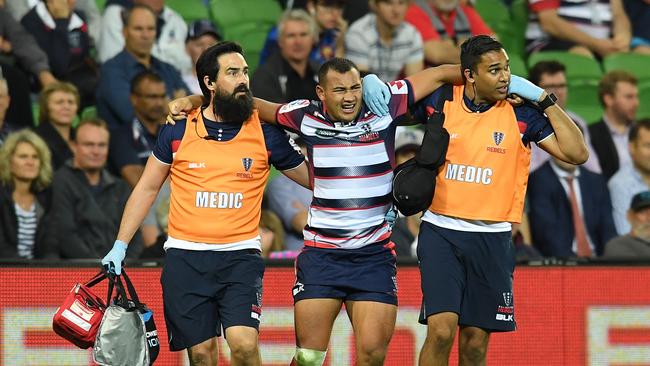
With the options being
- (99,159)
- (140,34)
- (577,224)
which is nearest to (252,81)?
(140,34)

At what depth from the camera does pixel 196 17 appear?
47.5 ft

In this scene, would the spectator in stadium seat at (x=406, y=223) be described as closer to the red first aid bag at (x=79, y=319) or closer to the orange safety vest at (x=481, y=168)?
the orange safety vest at (x=481, y=168)

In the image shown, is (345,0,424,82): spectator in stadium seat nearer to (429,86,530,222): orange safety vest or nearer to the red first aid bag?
(429,86,530,222): orange safety vest

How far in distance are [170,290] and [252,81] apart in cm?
470

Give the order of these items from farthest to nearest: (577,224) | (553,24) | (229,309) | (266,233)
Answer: (553,24), (577,224), (266,233), (229,309)

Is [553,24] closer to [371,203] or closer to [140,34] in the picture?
[140,34]

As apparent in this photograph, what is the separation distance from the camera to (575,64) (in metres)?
15.1

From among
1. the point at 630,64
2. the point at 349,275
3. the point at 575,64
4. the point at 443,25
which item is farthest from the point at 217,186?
the point at 630,64

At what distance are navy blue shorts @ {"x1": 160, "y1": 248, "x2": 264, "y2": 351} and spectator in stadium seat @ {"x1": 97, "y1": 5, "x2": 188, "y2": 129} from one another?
423 centimetres

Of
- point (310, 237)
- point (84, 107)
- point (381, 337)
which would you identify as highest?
point (84, 107)

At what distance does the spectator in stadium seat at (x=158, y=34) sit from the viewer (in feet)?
43.7

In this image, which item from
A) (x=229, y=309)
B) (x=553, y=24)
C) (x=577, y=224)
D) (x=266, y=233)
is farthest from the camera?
(x=553, y=24)

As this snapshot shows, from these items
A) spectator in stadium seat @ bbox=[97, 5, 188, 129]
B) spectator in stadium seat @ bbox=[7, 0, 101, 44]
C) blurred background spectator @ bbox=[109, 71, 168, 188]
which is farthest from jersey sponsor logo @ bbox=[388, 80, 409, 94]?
spectator in stadium seat @ bbox=[7, 0, 101, 44]

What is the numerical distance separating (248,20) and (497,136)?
649 centimetres
